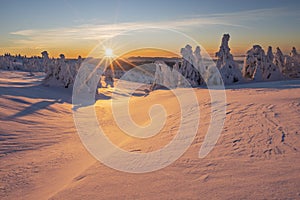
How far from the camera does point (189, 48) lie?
2314cm

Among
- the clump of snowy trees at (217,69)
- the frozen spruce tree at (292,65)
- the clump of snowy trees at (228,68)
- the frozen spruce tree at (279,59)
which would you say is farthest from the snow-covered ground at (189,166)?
the frozen spruce tree at (279,59)

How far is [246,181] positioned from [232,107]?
4.20 m

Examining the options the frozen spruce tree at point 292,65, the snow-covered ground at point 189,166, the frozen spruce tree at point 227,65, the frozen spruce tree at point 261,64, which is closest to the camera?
the snow-covered ground at point 189,166

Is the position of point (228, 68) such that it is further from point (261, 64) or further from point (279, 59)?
point (279, 59)

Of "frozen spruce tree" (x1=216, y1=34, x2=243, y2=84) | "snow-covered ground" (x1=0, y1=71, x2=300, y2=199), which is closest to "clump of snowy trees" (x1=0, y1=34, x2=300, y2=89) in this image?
"frozen spruce tree" (x1=216, y1=34, x2=243, y2=84)

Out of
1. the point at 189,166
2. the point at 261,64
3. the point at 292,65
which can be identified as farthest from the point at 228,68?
the point at 189,166

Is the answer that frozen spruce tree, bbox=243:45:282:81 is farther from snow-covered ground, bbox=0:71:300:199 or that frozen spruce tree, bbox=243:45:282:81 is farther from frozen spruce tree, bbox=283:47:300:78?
snow-covered ground, bbox=0:71:300:199

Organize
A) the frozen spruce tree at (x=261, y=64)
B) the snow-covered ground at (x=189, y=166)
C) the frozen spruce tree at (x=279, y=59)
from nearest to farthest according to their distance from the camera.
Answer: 1. the snow-covered ground at (x=189, y=166)
2. the frozen spruce tree at (x=261, y=64)
3. the frozen spruce tree at (x=279, y=59)

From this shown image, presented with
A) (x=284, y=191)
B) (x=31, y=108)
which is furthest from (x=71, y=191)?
(x=31, y=108)

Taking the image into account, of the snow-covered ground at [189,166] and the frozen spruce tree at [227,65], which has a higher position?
the frozen spruce tree at [227,65]

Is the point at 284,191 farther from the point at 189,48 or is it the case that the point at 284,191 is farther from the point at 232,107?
the point at 189,48

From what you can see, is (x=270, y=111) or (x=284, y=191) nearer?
(x=284, y=191)

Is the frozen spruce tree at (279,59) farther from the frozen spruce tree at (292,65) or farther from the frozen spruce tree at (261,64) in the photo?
the frozen spruce tree at (261,64)

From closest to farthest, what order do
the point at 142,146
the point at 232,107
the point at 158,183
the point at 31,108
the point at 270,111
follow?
the point at 158,183 → the point at 142,146 → the point at 270,111 → the point at 232,107 → the point at 31,108
